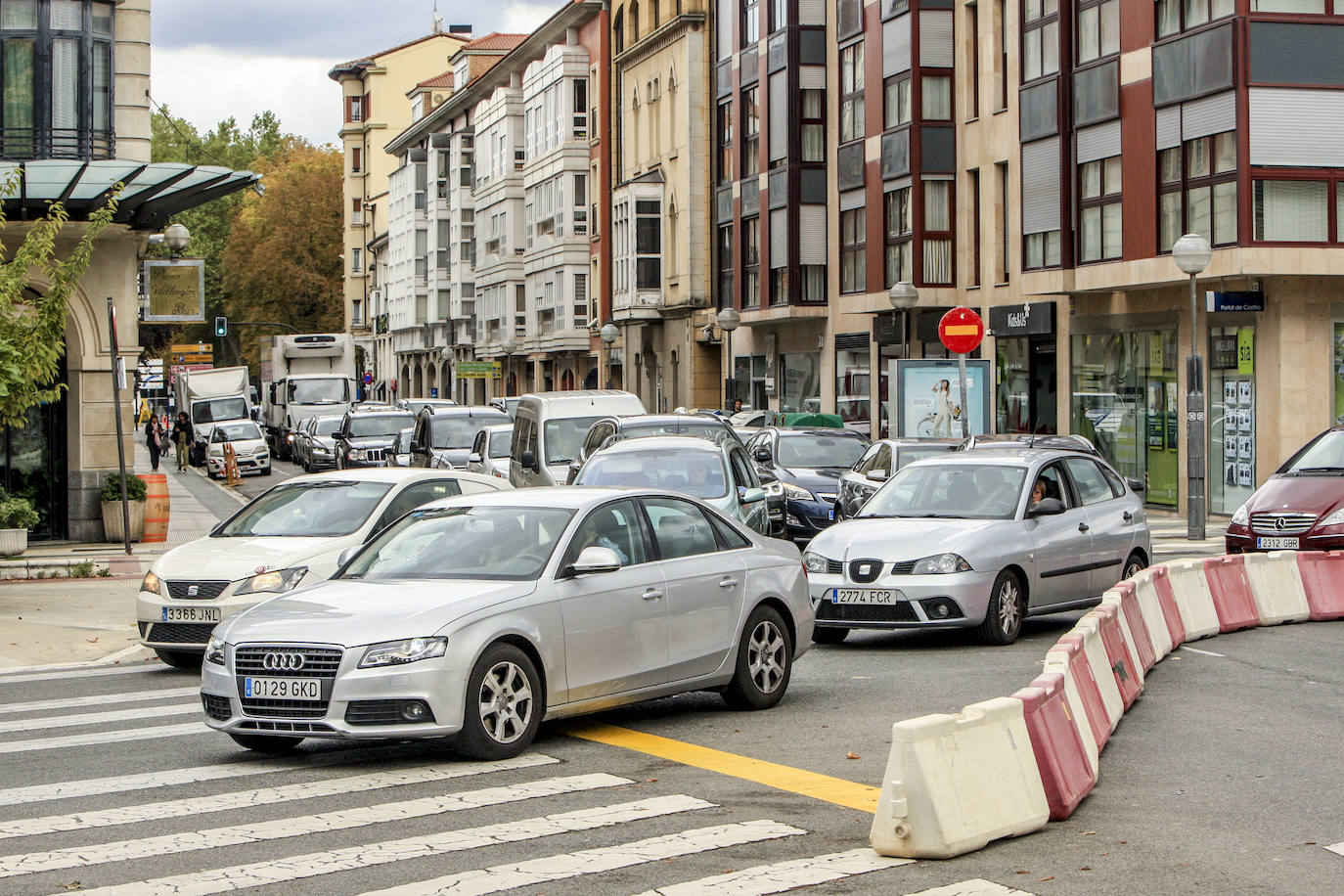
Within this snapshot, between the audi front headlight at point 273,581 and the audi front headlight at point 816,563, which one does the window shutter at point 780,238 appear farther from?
the audi front headlight at point 273,581

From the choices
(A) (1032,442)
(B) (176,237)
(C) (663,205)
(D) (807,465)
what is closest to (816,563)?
(A) (1032,442)

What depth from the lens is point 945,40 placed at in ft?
135

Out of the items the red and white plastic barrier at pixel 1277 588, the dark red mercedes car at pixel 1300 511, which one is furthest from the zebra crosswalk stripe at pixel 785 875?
the dark red mercedes car at pixel 1300 511

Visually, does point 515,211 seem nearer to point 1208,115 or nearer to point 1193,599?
point 1208,115

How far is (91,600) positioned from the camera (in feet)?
63.8

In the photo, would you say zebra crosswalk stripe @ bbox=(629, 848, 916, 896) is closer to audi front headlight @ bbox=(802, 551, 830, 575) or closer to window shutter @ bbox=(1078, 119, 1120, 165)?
audi front headlight @ bbox=(802, 551, 830, 575)

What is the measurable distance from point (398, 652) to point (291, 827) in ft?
4.29

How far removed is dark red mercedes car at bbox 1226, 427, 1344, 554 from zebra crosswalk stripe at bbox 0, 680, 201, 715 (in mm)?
11455

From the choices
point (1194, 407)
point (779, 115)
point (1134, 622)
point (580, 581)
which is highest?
point (779, 115)

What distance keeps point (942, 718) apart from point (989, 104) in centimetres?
3373

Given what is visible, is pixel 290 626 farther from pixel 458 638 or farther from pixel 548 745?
pixel 548 745

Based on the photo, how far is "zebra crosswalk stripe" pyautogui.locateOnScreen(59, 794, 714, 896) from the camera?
6.80 metres

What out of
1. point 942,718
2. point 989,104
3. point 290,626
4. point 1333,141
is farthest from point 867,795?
point 989,104

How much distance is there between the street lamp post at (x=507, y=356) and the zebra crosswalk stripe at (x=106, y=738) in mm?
69792
